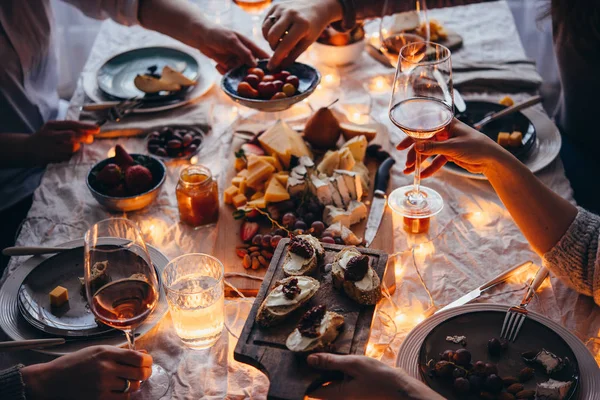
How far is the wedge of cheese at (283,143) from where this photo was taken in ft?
6.03

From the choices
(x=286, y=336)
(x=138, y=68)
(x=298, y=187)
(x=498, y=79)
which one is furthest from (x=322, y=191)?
(x=138, y=68)

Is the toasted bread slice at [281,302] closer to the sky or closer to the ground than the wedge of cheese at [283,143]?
closer to the sky

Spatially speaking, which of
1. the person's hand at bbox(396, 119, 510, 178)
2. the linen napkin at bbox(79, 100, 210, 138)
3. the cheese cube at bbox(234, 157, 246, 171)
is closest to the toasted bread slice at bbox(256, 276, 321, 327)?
the person's hand at bbox(396, 119, 510, 178)

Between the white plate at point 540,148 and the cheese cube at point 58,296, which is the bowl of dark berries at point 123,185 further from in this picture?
the white plate at point 540,148

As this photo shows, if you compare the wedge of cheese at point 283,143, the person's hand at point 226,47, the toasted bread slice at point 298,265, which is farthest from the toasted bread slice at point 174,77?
the toasted bread slice at point 298,265

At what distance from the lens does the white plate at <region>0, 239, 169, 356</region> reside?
1334 mm

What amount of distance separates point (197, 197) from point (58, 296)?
0.44m

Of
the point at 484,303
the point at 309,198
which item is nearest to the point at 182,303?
the point at 309,198

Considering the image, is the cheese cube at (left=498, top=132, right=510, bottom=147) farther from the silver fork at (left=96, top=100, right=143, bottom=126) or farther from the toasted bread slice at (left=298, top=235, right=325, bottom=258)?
the silver fork at (left=96, top=100, right=143, bottom=126)

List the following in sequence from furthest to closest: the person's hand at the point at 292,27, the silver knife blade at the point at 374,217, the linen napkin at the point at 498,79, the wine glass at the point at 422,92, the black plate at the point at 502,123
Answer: the linen napkin at the point at 498,79, the person's hand at the point at 292,27, the black plate at the point at 502,123, the silver knife blade at the point at 374,217, the wine glass at the point at 422,92

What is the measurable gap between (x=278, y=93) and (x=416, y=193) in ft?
1.64

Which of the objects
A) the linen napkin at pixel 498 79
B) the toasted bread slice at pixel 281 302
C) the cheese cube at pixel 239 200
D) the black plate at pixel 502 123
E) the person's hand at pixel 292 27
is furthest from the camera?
the linen napkin at pixel 498 79

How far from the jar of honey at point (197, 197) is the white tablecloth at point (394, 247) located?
3 cm

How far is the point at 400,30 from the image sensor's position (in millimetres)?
2010
